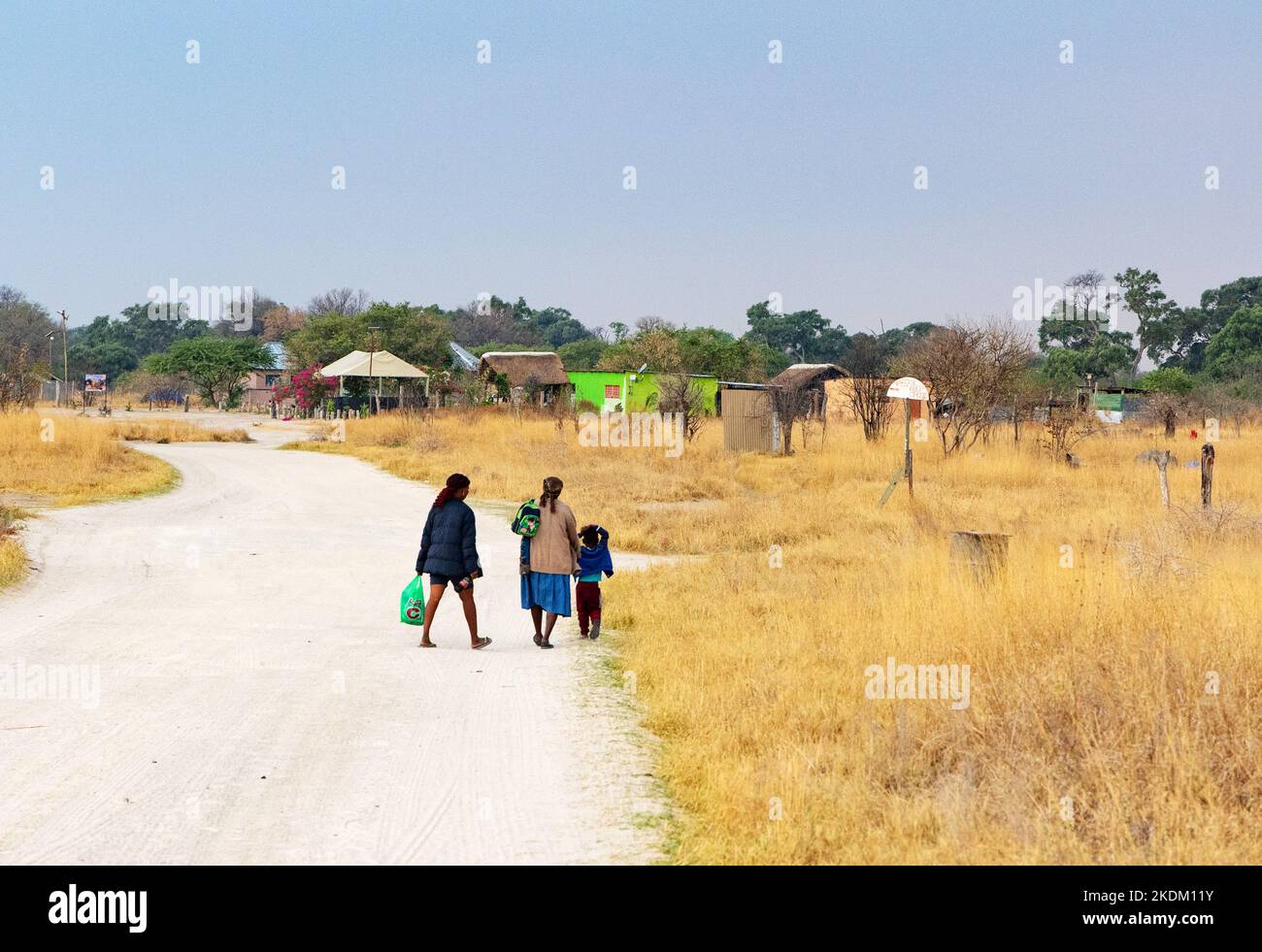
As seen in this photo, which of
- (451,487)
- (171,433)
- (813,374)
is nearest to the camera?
(451,487)

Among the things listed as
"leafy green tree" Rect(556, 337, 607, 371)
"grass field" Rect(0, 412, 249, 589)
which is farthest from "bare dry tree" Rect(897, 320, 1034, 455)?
"leafy green tree" Rect(556, 337, 607, 371)

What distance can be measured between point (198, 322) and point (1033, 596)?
153m

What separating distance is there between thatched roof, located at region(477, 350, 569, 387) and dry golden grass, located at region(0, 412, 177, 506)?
36703 millimetres

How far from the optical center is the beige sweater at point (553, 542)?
10.8 m

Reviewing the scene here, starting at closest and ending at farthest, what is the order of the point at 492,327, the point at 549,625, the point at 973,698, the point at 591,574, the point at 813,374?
the point at 973,698, the point at 549,625, the point at 591,574, the point at 813,374, the point at 492,327

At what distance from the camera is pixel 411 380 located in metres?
71.4

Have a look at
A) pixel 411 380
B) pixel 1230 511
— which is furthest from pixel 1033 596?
pixel 411 380

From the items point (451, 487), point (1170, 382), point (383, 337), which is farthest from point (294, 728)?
point (383, 337)

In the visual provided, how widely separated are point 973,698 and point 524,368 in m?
63.6

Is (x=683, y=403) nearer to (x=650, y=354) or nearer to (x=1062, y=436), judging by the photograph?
(x=1062, y=436)

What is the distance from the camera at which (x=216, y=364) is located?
275 ft

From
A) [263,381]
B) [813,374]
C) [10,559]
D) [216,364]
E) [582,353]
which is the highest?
[582,353]

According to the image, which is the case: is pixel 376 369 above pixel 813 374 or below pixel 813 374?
above

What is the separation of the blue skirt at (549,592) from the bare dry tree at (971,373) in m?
24.1
